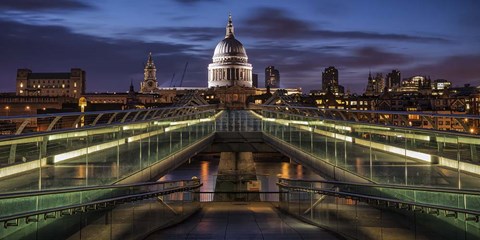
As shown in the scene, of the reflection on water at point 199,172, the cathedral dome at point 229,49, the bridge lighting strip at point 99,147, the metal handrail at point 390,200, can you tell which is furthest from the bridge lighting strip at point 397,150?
the cathedral dome at point 229,49

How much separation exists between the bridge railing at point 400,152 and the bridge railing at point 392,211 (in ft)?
1.37

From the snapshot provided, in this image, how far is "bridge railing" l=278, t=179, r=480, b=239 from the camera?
773 cm

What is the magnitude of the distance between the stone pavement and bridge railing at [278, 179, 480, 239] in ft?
1.78

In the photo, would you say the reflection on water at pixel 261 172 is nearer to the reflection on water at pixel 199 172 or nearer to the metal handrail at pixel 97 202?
the reflection on water at pixel 199 172

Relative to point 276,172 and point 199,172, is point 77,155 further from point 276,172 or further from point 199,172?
point 199,172

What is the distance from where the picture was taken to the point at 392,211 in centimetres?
954

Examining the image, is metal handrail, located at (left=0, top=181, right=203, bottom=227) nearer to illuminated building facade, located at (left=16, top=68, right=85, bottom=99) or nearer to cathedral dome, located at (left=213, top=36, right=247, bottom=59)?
cathedral dome, located at (left=213, top=36, right=247, bottom=59)

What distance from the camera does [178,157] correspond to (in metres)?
18.1

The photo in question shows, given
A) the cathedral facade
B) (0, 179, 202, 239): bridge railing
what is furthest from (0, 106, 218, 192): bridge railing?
the cathedral facade

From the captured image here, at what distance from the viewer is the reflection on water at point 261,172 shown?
196 ft

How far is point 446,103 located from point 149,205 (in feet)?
476

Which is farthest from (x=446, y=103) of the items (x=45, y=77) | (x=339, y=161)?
(x=339, y=161)

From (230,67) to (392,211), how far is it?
156 meters

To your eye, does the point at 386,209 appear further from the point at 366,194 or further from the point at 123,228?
the point at 123,228
